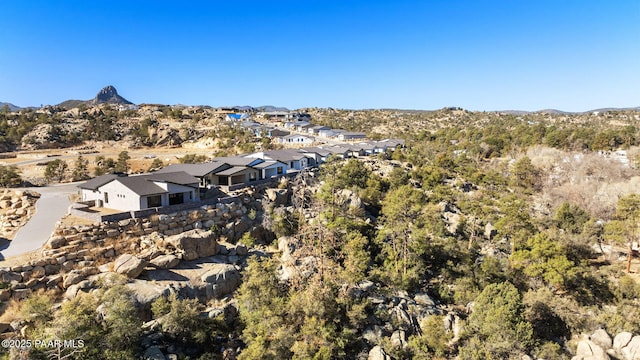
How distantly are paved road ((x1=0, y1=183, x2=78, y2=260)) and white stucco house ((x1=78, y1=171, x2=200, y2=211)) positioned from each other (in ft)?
7.18

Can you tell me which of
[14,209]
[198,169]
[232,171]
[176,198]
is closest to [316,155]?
[232,171]

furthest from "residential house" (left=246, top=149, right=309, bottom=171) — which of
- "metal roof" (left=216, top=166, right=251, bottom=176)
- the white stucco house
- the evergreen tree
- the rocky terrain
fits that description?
the rocky terrain

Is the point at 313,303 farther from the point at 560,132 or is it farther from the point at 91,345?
the point at 560,132

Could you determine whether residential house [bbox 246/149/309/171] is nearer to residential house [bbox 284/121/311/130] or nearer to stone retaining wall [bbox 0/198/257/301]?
stone retaining wall [bbox 0/198/257/301]

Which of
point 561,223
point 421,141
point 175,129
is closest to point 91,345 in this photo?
point 561,223

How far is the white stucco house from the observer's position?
21.9 m

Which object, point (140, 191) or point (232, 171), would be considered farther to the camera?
point (232, 171)

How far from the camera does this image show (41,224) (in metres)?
21.0

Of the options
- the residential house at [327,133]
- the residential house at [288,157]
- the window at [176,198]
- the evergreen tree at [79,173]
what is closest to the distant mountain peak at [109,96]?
the residential house at [327,133]

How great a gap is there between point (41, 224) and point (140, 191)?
6.37 metres

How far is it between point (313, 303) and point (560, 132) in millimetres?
68092

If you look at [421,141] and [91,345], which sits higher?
[421,141]

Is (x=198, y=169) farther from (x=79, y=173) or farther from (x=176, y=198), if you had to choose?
(x=79, y=173)

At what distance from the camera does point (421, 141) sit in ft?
237
